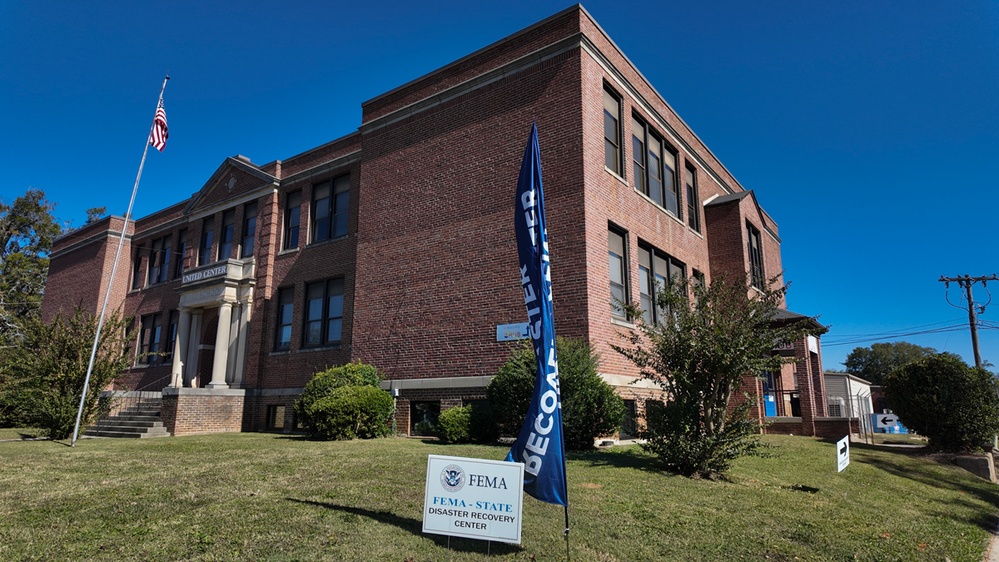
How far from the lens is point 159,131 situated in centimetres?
1823

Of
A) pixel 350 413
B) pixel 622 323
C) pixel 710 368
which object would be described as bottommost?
pixel 350 413

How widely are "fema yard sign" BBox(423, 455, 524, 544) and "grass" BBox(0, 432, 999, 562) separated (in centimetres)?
35

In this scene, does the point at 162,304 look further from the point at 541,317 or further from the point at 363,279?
the point at 541,317

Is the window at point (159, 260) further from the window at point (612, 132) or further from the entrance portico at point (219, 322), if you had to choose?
the window at point (612, 132)

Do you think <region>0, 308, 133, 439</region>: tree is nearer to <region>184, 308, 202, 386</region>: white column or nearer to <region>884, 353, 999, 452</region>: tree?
<region>184, 308, 202, 386</region>: white column

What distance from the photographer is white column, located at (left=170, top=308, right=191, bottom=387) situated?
916 inches

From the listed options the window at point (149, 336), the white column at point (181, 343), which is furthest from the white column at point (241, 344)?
the window at point (149, 336)

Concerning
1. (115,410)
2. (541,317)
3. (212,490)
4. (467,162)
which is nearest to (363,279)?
(467,162)

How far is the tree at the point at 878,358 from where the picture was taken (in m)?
93.1

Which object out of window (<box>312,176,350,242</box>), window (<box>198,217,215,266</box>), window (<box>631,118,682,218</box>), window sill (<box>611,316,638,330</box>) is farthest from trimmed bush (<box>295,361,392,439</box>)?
window (<box>198,217,215,266</box>)

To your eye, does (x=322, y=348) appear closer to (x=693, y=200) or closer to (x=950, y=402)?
(x=693, y=200)

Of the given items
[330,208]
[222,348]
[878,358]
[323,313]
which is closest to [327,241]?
[330,208]

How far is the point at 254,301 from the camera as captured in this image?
22.0 m

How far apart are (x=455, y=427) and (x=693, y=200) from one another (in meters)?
13.0
